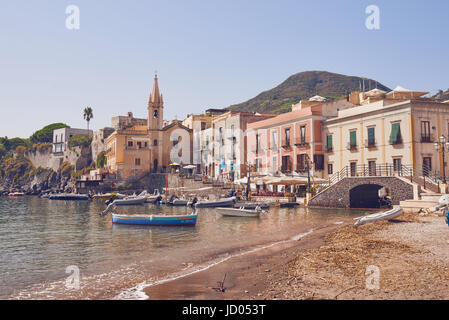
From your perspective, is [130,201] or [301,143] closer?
[301,143]

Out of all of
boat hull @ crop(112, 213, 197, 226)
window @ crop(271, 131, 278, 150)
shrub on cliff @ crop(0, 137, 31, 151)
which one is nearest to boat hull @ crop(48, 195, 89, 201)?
window @ crop(271, 131, 278, 150)

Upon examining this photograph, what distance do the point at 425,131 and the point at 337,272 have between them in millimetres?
27915

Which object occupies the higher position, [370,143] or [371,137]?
[371,137]

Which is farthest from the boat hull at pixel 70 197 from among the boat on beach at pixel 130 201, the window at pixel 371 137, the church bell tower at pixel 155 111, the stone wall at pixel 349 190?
the window at pixel 371 137

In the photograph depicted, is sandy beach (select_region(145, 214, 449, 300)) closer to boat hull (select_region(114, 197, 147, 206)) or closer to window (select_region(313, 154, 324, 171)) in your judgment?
window (select_region(313, 154, 324, 171))

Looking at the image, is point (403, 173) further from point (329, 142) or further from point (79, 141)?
point (79, 141)

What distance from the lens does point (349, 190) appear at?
34.0m

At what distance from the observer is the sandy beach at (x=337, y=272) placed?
8.70 meters

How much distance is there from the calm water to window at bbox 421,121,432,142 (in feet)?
45.4

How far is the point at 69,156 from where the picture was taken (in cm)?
9969

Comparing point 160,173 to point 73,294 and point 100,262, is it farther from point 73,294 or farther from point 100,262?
point 73,294

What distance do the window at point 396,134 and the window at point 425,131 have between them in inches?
76.1

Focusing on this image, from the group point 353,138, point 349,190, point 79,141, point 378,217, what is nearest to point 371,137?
point 353,138

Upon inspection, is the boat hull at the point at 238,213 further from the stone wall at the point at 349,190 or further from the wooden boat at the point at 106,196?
the wooden boat at the point at 106,196
